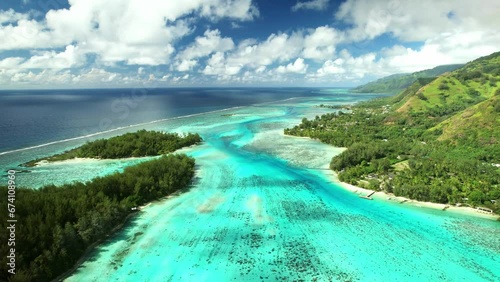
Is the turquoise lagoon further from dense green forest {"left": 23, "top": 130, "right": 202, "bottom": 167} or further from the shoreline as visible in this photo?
dense green forest {"left": 23, "top": 130, "right": 202, "bottom": 167}

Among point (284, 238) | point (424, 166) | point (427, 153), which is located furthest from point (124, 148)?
point (427, 153)

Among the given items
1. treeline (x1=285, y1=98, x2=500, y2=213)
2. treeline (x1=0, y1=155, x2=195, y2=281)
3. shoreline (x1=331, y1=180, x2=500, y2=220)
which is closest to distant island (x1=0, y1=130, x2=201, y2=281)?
treeline (x1=0, y1=155, x2=195, y2=281)

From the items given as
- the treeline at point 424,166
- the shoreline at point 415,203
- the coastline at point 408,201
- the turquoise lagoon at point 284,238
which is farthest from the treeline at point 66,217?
the treeline at point 424,166

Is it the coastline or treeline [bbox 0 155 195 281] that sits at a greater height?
treeline [bbox 0 155 195 281]

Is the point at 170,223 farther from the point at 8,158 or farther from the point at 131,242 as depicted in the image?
the point at 8,158

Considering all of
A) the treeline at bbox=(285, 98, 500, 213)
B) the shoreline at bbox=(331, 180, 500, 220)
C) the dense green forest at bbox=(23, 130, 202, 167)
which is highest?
the dense green forest at bbox=(23, 130, 202, 167)

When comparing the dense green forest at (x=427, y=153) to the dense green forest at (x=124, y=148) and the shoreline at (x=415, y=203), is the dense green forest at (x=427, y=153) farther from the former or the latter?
the dense green forest at (x=124, y=148)

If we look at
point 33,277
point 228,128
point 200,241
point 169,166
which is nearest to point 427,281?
point 200,241
